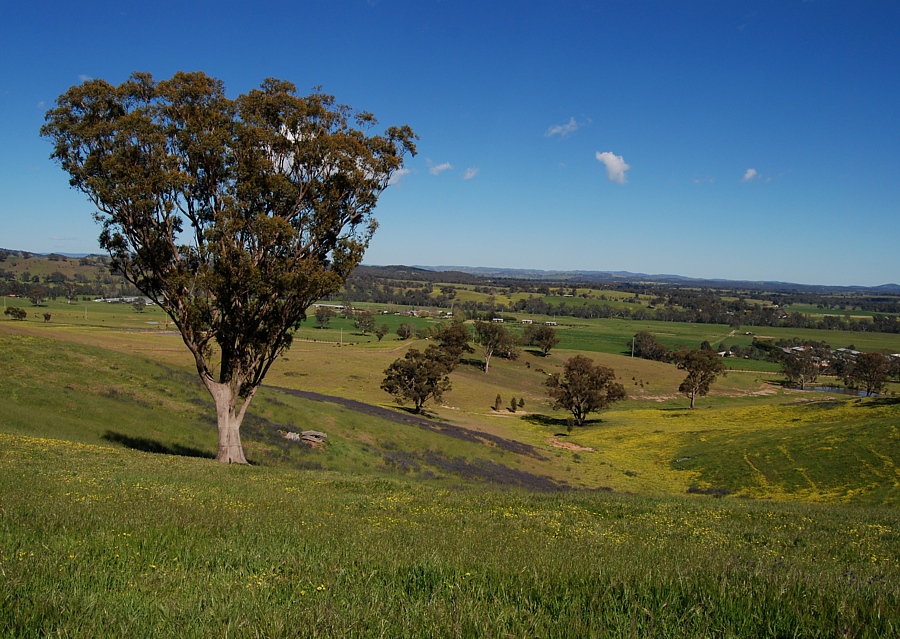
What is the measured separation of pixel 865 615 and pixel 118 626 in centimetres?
556

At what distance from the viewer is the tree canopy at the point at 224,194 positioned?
858 inches

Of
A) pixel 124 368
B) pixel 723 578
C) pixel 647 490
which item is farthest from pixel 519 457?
pixel 723 578

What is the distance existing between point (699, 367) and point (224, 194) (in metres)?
84.0

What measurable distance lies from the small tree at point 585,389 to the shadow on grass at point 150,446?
173 feet

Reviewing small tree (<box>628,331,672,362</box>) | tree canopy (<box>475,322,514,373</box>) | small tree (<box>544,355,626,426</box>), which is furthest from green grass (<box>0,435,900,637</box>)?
small tree (<box>628,331,672,362</box>)

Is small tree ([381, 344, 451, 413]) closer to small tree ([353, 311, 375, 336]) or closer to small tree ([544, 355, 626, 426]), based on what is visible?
small tree ([544, 355, 626, 426])

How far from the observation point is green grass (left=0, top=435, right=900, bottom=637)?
4.05 meters

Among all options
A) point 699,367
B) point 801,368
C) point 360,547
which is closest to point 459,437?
point 360,547

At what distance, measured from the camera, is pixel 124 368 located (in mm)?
40562

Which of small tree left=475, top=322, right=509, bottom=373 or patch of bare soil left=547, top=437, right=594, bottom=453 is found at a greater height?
small tree left=475, top=322, right=509, bottom=373

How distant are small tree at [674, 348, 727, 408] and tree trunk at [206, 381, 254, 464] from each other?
80.7 metres

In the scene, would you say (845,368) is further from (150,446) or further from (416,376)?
(150,446)

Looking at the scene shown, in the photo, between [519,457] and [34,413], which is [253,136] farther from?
[519,457]

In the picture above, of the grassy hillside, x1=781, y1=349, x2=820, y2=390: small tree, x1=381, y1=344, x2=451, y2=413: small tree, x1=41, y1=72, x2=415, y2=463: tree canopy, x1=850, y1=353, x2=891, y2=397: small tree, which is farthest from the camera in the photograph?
x1=781, y1=349, x2=820, y2=390: small tree
